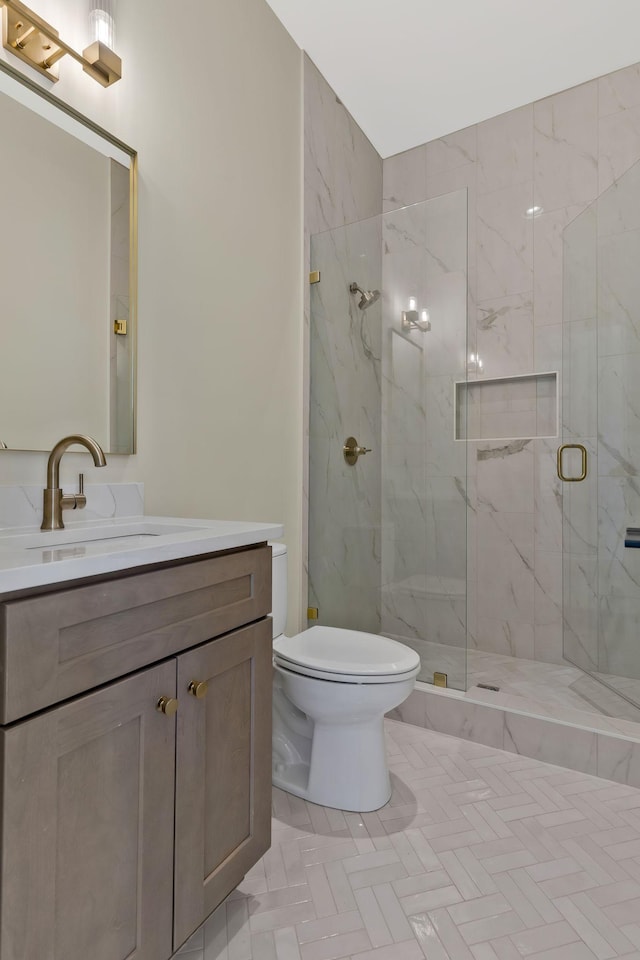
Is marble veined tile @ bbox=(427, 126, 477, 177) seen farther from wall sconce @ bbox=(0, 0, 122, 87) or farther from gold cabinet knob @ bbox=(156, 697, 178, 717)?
gold cabinet knob @ bbox=(156, 697, 178, 717)

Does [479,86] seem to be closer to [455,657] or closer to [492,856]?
[455,657]

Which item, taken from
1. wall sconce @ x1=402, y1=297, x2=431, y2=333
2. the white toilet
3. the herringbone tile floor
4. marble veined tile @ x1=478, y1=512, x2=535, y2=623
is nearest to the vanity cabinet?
the herringbone tile floor

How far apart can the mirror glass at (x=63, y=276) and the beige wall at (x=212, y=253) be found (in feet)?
0.19

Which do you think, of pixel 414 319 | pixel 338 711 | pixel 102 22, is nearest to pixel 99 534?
pixel 338 711

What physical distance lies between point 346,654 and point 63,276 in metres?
1.34

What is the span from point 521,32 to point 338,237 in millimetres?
1056

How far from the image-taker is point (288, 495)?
2180 mm

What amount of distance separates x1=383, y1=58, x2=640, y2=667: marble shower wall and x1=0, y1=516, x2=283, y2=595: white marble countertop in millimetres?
1832

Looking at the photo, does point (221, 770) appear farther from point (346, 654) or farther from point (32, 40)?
point (32, 40)

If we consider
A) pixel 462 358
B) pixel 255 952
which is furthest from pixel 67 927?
pixel 462 358

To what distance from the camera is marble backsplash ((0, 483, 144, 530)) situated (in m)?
1.15

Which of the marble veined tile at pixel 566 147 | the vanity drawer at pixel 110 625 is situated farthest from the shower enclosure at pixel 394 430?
the vanity drawer at pixel 110 625

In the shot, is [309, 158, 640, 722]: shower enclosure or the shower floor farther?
[309, 158, 640, 722]: shower enclosure

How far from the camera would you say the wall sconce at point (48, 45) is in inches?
44.2
